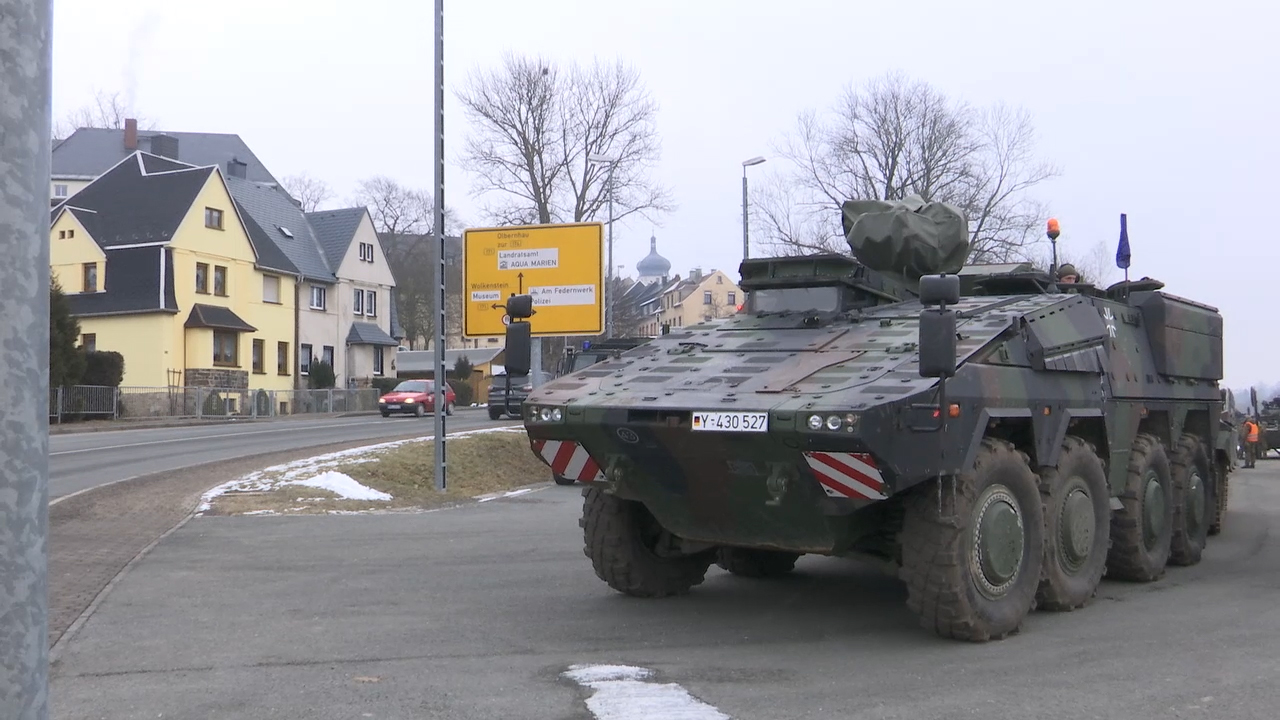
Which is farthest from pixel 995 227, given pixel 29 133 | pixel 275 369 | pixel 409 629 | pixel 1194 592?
pixel 29 133

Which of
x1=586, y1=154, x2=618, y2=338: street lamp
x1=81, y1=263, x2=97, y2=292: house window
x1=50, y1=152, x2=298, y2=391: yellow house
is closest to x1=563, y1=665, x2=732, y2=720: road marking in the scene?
x1=586, y1=154, x2=618, y2=338: street lamp

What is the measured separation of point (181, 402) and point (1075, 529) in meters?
34.8

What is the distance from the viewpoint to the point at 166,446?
23688 mm

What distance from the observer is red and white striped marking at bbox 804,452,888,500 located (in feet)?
20.4

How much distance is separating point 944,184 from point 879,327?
3704 cm

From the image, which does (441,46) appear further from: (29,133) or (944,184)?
(944,184)

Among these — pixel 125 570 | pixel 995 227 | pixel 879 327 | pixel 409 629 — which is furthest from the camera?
pixel 995 227

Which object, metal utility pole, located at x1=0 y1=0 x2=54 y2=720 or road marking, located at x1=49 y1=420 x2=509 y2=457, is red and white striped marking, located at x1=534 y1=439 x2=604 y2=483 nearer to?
metal utility pole, located at x1=0 y1=0 x2=54 y2=720

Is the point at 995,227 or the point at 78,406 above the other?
the point at 995,227

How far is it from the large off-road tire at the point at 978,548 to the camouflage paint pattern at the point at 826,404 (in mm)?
203

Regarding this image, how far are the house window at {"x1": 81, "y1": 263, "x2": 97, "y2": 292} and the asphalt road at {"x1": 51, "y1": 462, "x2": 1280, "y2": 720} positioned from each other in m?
38.9

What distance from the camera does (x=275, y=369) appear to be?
50219 millimetres

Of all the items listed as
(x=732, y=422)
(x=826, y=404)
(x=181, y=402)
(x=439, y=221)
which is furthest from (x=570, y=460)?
(x=181, y=402)

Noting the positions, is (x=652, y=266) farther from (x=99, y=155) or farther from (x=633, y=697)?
(x=633, y=697)
